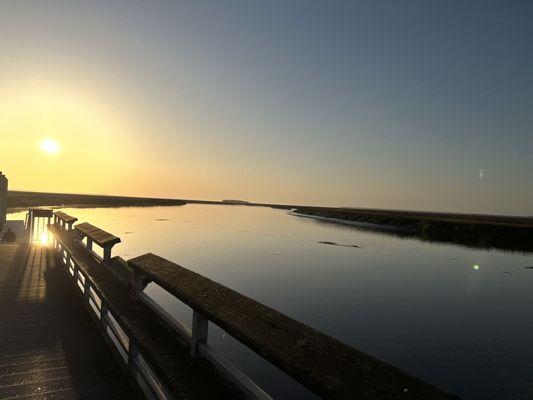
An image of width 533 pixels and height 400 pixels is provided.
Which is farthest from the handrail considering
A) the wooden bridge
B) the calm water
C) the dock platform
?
the calm water

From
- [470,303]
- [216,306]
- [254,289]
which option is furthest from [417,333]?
[216,306]

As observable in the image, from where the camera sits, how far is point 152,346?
140 inches

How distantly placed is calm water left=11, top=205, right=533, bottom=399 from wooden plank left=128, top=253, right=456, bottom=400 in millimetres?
5457

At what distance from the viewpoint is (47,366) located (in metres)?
5.05

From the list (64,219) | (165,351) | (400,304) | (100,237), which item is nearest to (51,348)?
(100,237)

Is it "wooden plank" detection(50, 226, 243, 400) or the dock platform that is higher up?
"wooden plank" detection(50, 226, 243, 400)

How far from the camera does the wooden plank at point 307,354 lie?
179cm

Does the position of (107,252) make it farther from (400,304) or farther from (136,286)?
(400,304)

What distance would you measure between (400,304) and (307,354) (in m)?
14.7

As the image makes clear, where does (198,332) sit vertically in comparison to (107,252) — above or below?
below

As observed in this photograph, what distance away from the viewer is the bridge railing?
184 centimetres

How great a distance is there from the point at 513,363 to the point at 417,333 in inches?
105

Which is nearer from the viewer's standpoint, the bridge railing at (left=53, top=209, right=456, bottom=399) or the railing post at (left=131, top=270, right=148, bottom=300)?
the bridge railing at (left=53, top=209, right=456, bottom=399)

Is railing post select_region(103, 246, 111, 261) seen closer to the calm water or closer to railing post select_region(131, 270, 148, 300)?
railing post select_region(131, 270, 148, 300)
